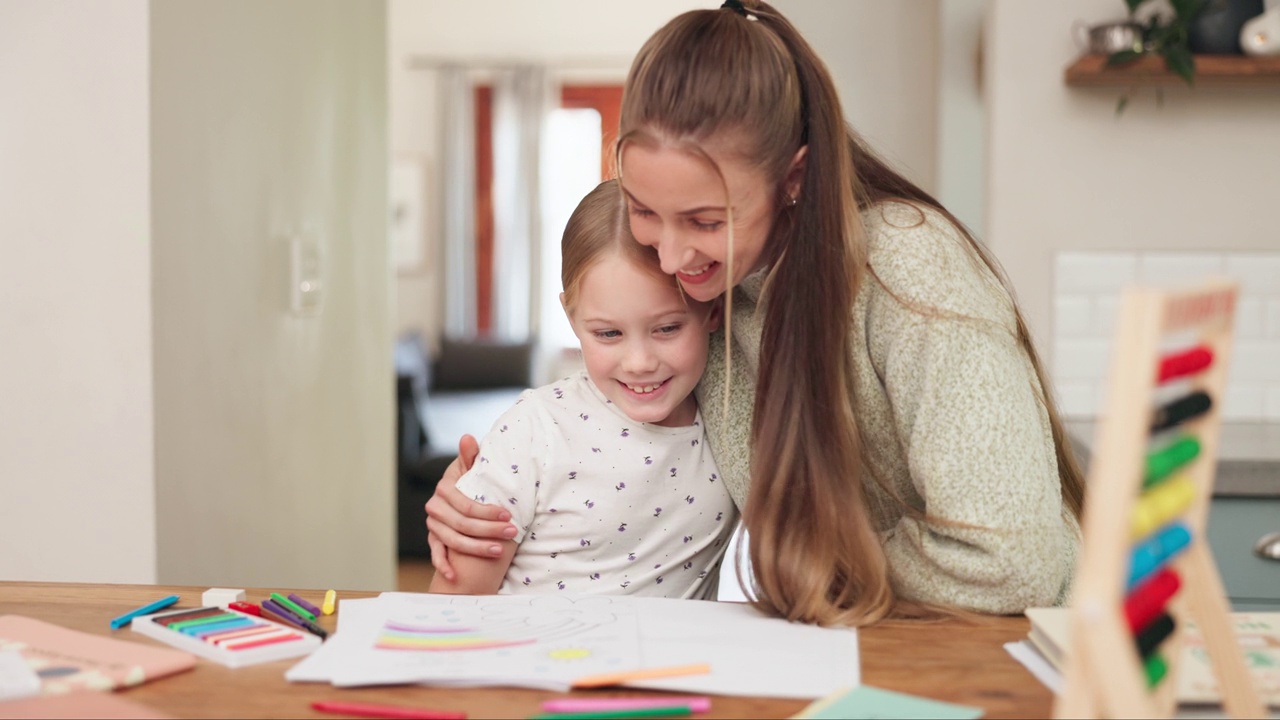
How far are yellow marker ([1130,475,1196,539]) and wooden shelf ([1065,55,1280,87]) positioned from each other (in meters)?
1.90

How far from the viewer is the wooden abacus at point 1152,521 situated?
613 mm

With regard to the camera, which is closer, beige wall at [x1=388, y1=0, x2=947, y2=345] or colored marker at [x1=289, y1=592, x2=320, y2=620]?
colored marker at [x1=289, y1=592, x2=320, y2=620]

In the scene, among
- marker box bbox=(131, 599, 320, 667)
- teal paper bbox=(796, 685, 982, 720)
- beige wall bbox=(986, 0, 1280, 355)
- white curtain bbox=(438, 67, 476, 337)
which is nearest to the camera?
teal paper bbox=(796, 685, 982, 720)

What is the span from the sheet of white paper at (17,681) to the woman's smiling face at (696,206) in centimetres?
66

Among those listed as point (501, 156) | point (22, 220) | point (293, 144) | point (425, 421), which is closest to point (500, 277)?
point (501, 156)

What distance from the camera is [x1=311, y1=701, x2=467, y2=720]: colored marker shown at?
84 cm

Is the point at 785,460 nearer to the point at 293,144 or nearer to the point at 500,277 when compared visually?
the point at 293,144

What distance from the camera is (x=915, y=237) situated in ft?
3.99

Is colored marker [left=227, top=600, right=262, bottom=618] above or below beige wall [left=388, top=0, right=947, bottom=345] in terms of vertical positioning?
below

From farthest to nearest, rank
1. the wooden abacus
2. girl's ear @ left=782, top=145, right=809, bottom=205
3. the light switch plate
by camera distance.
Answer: the light switch plate → girl's ear @ left=782, top=145, right=809, bottom=205 → the wooden abacus

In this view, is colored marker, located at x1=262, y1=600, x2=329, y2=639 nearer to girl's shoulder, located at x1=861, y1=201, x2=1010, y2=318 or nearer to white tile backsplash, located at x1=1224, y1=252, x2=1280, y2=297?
girl's shoulder, located at x1=861, y1=201, x2=1010, y2=318

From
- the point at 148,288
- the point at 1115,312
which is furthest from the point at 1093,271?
the point at 148,288

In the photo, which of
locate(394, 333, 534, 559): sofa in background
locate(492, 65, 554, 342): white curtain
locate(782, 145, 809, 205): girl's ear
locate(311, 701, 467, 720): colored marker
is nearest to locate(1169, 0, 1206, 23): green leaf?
locate(782, 145, 809, 205): girl's ear

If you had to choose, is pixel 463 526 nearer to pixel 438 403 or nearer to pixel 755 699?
pixel 755 699
